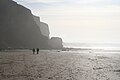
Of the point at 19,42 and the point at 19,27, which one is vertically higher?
the point at 19,27

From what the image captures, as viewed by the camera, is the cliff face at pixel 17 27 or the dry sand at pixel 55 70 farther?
the cliff face at pixel 17 27

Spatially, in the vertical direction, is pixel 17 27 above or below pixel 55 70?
above

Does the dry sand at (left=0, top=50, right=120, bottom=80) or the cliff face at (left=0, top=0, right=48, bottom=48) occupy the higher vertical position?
the cliff face at (left=0, top=0, right=48, bottom=48)

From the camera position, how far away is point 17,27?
141 meters

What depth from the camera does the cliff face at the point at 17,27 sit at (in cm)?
13062

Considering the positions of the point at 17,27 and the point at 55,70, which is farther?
the point at 17,27

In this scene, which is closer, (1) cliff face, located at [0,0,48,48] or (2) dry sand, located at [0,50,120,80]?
(2) dry sand, located at [0,50,120,80]

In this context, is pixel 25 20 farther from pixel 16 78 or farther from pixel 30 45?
pixel 16 78

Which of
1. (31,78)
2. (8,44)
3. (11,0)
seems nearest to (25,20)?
(11,0)

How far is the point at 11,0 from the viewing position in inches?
5472

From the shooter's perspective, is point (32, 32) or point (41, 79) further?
point (32, 32)

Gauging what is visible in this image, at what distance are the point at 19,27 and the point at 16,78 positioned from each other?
121179 mm

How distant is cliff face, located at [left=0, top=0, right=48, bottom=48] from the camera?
130625mm

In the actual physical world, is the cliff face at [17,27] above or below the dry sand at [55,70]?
above
